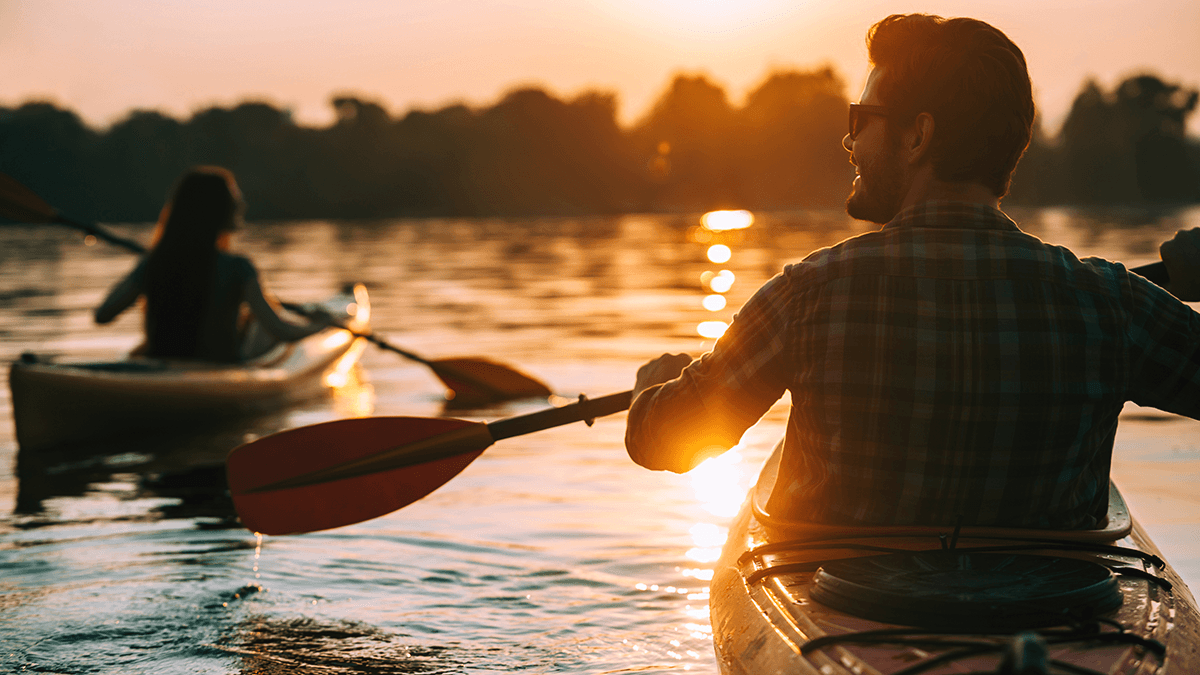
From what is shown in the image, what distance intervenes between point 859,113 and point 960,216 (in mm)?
303

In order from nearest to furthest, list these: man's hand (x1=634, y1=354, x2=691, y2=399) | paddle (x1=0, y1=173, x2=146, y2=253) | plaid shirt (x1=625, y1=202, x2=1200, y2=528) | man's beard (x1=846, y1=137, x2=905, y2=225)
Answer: plaid shirt (x1=625, y1=202, x2=1200, y2=528)
man's beard (x1=846, y1=137, x2=905, y2=225)
man's hand (x1=634, y1=354, x2=691, y2=399)
paddle (x1=0, y1=173, x2=146, y2=253)

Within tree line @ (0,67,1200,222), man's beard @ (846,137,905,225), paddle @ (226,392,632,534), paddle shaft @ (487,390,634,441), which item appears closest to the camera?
man's beard @ (846,137,905,225)

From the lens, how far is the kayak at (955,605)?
1.89 meters

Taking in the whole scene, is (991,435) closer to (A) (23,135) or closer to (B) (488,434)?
(B) (488,434)

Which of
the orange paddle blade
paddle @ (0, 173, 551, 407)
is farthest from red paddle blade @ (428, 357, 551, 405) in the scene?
the orange paddle blade

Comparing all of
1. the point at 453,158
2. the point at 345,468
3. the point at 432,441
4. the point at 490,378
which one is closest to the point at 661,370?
the point at 432,441

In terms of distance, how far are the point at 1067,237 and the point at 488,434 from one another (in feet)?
95.8

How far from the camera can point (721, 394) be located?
7.39 feet

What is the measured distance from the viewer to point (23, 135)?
78000 mm

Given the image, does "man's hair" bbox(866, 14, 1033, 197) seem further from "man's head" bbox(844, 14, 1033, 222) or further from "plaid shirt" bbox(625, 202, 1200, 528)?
"plaid shirt" bbox(625, 202, 1200, 528)

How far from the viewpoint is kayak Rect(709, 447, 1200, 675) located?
1890 millimetres

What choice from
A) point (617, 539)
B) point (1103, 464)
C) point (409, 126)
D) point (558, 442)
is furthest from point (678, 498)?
point (409, 126)

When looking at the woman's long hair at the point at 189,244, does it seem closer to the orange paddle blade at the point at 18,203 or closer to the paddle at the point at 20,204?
the paddle at the point at 20,204

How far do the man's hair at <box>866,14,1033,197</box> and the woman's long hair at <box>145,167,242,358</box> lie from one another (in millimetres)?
5567
